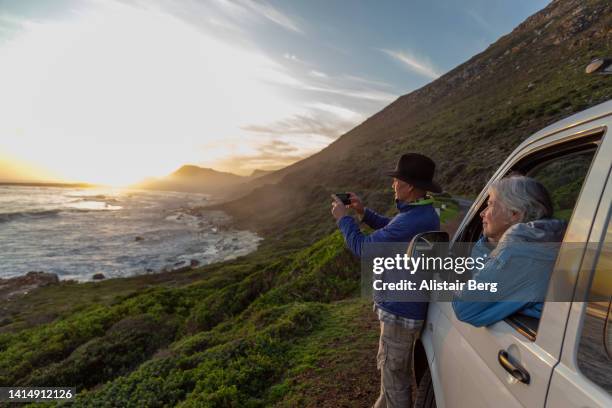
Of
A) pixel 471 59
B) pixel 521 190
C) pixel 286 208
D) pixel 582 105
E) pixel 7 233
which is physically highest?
pixel 471 59

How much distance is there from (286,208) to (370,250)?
60.1 m

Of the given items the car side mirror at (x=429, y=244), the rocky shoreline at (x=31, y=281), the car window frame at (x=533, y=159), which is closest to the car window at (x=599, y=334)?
the car window frame at (x=533, y=159)

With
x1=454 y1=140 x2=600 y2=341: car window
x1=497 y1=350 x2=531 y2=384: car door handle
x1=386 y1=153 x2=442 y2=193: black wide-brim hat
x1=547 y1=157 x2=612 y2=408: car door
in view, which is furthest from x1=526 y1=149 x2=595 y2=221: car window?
x1=497 y1=350 x2=531 y2=384: car door handle

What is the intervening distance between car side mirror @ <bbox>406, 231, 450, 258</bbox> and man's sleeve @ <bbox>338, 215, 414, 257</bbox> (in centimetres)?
27

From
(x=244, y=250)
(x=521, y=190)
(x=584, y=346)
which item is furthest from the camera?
(x=244, y=250)

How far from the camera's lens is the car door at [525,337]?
1.33 metres

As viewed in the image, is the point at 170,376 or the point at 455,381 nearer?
the point at 455,381

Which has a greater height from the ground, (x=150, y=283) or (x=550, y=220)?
(x=550, y=220)

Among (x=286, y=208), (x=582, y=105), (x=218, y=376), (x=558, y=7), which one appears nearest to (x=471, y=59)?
(x=558, y=7)

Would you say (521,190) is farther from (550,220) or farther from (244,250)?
(244,250)

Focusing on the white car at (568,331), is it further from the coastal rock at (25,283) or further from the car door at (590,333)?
the coastal rock at (25,283)

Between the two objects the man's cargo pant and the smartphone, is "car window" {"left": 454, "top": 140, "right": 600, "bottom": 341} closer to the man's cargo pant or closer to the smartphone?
the man's cargo pant

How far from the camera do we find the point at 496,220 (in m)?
2.03

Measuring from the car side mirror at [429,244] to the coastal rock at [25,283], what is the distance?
101ft
